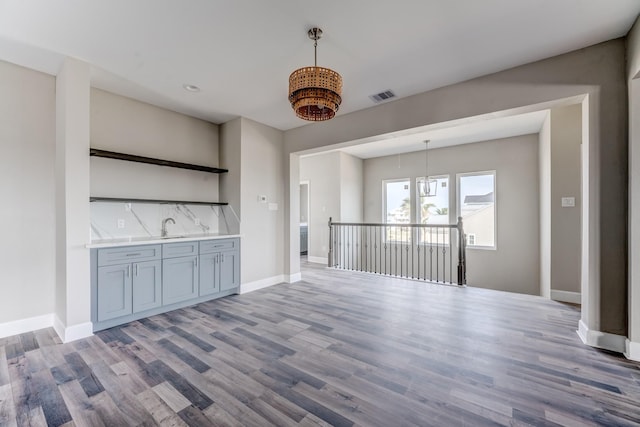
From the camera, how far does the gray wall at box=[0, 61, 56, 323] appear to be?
284cm

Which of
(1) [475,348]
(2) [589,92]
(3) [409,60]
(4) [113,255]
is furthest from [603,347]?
(4) [113,255]

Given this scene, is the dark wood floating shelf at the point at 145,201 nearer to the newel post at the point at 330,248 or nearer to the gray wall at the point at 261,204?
the gray wall at the point at 261,204

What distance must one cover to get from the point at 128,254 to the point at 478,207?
6755 mm

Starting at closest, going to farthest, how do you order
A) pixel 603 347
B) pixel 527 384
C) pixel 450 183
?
pixel 527 384, pixel 603 347, pixel 450 183

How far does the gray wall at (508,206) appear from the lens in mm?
5762

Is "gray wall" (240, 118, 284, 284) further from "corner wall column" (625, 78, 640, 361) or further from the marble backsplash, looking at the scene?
"corner wall column" (625, 78, 640, 361)

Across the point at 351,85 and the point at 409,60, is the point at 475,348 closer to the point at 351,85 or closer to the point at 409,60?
the point at 409,60

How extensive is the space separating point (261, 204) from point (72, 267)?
256 centimetres

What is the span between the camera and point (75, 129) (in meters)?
2.84

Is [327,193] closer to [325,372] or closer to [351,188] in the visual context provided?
[351,188]

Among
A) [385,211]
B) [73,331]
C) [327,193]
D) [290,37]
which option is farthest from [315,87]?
[385,211]

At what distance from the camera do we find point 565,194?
3953 mm

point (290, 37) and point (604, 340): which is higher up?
point (290, 37)

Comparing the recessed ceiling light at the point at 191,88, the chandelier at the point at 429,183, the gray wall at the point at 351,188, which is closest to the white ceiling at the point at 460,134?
the chandelier at the point at 429,183
